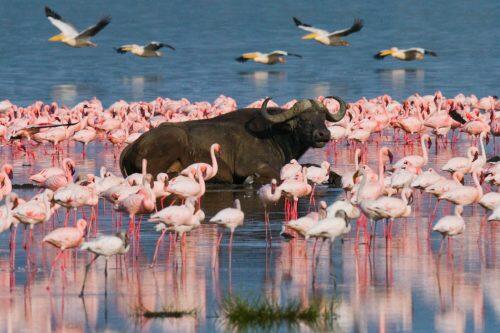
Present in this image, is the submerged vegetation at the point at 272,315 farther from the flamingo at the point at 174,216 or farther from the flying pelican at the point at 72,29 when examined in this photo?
the flying pelican at the point at 72,29

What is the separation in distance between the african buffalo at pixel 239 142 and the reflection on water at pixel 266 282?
465 centimetres

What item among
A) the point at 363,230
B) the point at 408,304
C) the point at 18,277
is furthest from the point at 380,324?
the point at 363,230

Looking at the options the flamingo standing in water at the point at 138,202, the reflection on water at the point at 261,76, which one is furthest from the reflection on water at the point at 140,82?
the flamingo standing in water at the point at 138,202

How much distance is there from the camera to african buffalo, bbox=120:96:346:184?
67.6ft

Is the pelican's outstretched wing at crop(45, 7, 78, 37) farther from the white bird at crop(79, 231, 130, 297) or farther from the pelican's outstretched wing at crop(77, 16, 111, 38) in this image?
the white bird at crop(79, 231, 130, 297)

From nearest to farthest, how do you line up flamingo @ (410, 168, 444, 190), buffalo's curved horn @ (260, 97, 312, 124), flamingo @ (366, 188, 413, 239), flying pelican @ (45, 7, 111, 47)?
flamingo @ (366, 188, 413, 239) < flamingo @ (410, 168, 444, 190) < buffalo's curved horn @ (260, 97, 312, 124) < flying pelican @ (45, 7, 111, 47)

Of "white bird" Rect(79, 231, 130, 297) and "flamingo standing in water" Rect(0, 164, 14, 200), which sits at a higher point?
"flamingo standing in water" Rect(0, 164, 14, 200)

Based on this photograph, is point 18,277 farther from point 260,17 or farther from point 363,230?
point 260,17

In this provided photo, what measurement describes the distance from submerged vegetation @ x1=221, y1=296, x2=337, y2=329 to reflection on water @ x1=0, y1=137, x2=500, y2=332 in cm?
8

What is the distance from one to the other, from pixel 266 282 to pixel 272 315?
1.77 metres

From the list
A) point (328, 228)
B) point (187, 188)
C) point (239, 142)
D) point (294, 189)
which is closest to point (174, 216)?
point (328, 228)

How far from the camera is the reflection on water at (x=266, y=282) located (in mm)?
10797

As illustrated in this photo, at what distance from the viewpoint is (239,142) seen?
21.1m

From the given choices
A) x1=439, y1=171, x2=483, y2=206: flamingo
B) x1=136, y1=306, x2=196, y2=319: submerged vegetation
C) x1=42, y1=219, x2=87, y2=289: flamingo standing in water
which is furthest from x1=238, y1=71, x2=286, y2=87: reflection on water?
x1=136, y1=306, x2=196, y2=319: submerged vegetation
